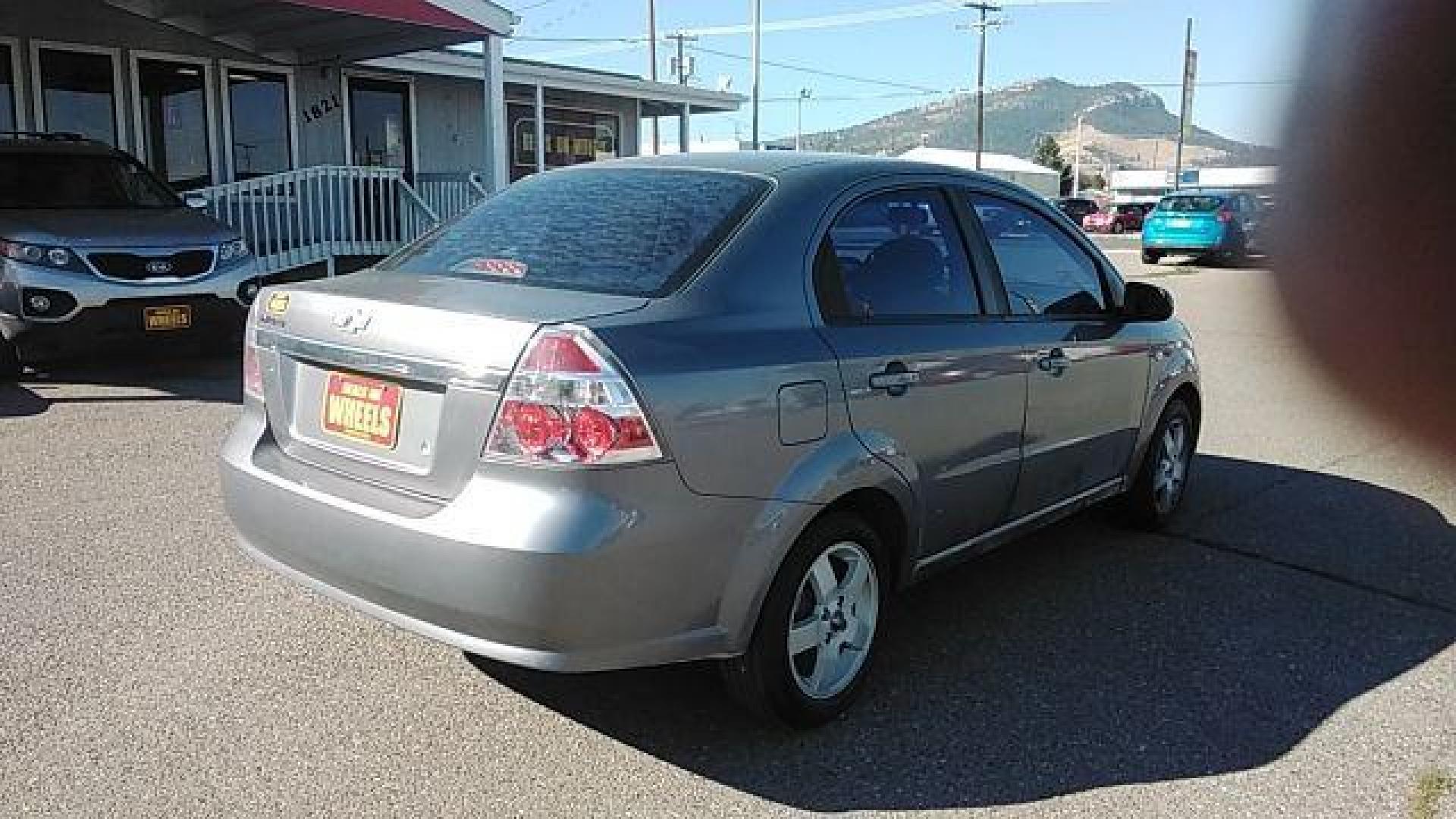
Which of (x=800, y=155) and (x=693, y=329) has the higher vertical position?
(x=800, y=155)

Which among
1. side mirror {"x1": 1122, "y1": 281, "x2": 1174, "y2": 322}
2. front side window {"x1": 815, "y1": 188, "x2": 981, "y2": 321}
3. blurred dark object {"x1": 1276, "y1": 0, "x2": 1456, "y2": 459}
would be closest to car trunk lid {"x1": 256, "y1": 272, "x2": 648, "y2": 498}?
front side window {"x1": 815, "y1": 188, "x2": 981, "y2": 321}

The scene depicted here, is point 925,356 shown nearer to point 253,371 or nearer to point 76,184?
point 253,371

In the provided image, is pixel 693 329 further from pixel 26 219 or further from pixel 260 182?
pixel 260 182

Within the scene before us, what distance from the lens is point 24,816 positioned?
8.57 feet

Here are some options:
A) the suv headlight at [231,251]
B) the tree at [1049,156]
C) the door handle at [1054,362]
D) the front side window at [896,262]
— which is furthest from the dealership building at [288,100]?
the tree at [1049,156]

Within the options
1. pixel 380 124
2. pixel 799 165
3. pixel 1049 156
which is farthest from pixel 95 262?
pixel 1049 156

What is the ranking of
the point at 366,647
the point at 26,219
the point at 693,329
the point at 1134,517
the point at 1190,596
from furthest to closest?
the point at 26,219 < the point at 1134,517 < the point at 1190,596 < the point at 366,647 < the point at 693,329

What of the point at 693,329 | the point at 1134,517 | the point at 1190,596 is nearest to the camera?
the point at 693,329

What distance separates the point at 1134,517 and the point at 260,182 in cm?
949

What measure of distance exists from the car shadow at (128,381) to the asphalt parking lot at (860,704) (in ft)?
8.56

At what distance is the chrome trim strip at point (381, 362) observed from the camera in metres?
2.64

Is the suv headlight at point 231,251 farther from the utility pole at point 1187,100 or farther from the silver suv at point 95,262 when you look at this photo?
the utility pole at point 1187,100

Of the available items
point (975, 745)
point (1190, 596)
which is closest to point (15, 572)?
point (975, 745)

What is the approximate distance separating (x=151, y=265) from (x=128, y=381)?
879mm
